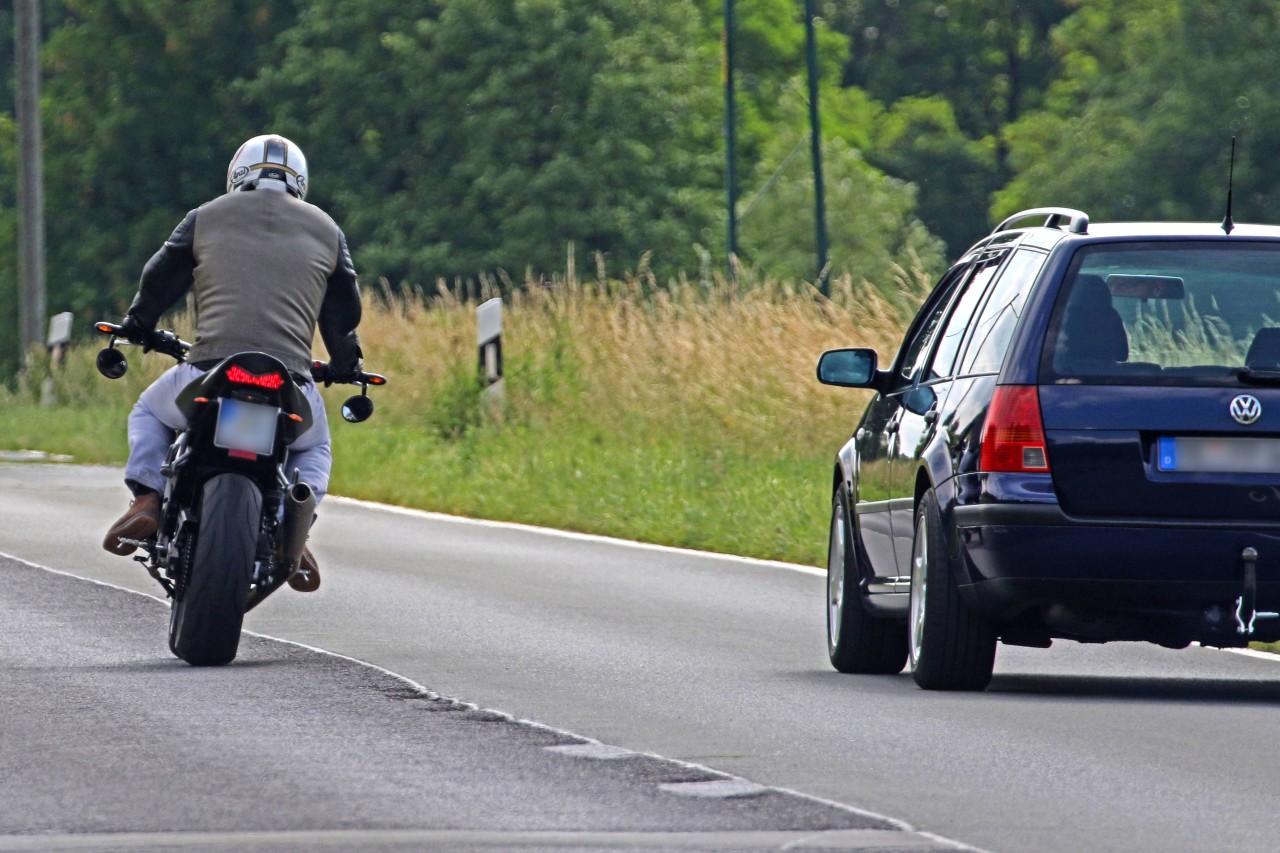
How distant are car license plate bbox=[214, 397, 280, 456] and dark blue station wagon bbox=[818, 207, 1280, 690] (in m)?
2.13

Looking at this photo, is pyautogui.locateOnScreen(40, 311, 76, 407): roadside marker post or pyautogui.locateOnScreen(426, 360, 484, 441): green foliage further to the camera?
pyautogui.locateOnScreen(40, 311, 76, 407): roadside marker post

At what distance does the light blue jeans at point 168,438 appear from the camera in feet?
32.1

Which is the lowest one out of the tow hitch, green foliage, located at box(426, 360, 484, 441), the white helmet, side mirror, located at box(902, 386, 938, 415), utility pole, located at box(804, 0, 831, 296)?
green foliage, located at box(426, 360, 484, 441)

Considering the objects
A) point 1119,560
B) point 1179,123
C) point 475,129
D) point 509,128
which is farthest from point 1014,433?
point 1179,123

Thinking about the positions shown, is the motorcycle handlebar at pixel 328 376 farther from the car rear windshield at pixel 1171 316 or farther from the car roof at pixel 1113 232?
the car rear windshield at pixel 1171 316

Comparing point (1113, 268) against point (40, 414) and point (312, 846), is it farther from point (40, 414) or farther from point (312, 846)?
point (40, 414)

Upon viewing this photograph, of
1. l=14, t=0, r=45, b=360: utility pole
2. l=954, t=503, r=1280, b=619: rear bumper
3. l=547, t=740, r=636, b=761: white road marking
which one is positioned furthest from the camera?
l=14, t=0, r=45, b=360: utility pole

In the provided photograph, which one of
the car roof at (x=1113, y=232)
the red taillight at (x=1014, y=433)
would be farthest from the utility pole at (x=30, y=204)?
the red taillight at (x=1014, y=433)

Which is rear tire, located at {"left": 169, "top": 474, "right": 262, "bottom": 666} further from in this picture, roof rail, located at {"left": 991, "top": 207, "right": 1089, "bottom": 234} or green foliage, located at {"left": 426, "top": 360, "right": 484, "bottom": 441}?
green foliage, located at {"left": 426, "top": 360, "right": 484, "bottom": 441}

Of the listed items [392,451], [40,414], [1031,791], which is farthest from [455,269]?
[1031,791]

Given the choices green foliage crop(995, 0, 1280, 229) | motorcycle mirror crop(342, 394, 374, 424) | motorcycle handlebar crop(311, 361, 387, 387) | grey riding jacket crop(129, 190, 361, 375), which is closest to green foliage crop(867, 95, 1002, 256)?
green foliage crop(995, 0, 1280, 229)

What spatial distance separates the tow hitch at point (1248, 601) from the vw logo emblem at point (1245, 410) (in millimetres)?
392

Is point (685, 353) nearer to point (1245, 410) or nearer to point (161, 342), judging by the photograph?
point (161, 342)

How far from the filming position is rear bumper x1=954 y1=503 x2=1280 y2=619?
343 inches
